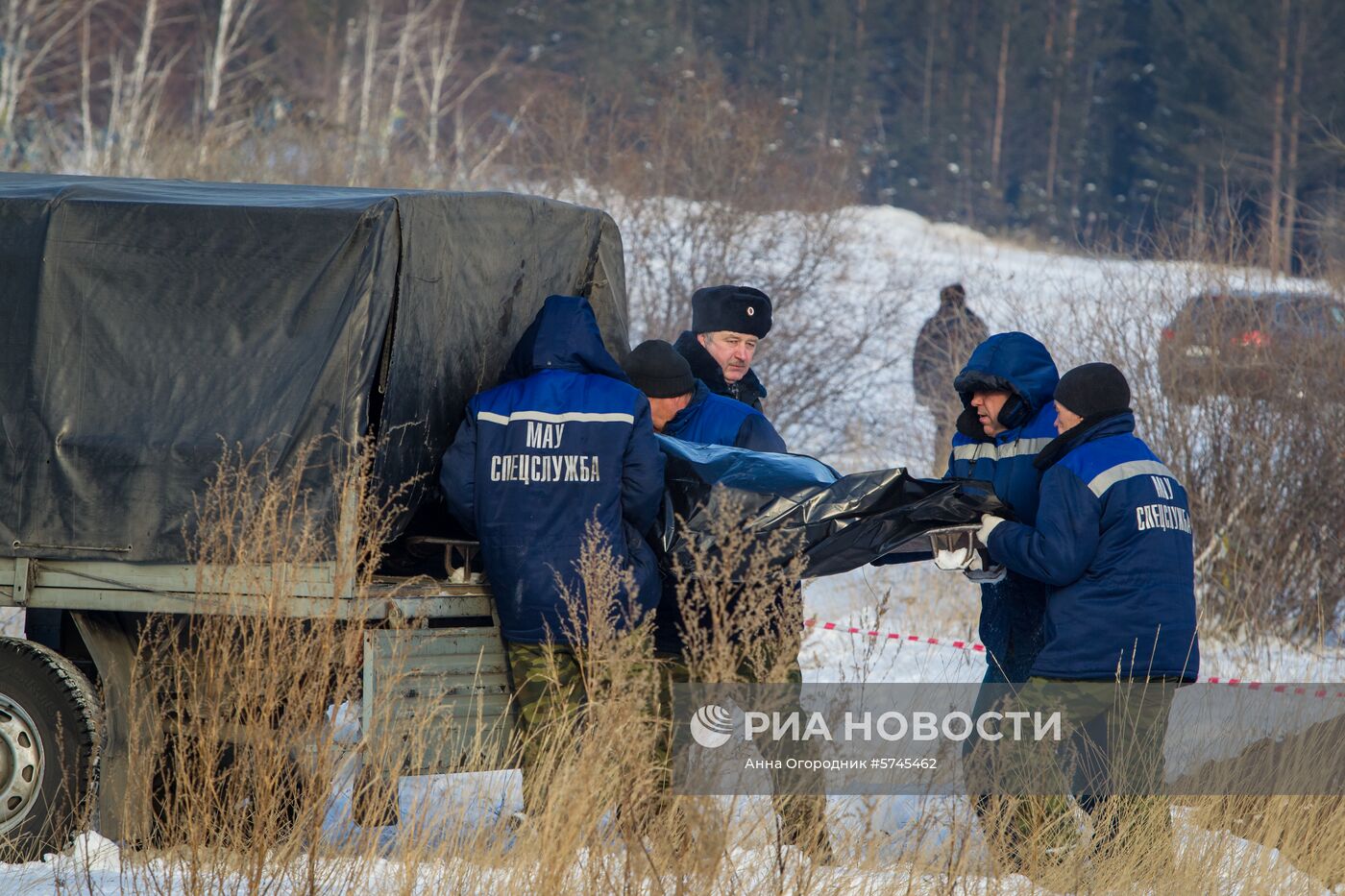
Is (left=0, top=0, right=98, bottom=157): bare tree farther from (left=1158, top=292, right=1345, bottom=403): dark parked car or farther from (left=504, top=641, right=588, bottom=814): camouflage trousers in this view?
(left=504, top=641, right=588, bottom=814): camouflage trousers

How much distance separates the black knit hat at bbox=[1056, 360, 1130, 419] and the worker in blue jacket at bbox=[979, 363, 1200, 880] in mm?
120

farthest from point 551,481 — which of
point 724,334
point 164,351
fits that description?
point 724,334

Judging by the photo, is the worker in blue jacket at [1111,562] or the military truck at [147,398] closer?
the military truck at [147,398]

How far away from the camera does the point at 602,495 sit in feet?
16.0

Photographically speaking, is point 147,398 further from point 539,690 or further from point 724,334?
point 724,334

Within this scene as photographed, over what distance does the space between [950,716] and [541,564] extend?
1.94 m

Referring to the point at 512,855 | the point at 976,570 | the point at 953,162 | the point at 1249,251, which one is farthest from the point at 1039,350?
the point at 953,162

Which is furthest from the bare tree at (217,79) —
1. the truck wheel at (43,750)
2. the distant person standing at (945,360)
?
the truck wheel at (43,750)

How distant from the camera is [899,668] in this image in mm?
8875

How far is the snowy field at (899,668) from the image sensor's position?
4.11m

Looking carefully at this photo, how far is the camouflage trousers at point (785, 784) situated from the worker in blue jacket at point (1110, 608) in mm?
857

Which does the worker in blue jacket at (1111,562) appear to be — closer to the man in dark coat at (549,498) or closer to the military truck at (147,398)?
the man in dark coat at (549,498)

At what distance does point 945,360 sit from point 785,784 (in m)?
8.93

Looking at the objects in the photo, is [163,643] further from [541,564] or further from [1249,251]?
[1249,251]
